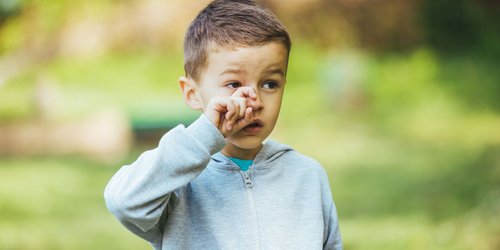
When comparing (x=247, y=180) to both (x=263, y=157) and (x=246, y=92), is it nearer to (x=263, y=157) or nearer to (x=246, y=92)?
(x=263, y=157)

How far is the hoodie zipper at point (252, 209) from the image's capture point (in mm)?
1672

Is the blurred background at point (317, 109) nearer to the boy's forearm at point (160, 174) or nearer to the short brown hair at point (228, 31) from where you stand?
A: the short brown hair at point (228, 31)

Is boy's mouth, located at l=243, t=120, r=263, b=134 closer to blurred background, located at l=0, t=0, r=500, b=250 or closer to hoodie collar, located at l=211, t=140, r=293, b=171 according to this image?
hoodie collar, located at l=211, t=140, r=293, b=171

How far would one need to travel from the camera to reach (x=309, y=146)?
186 inches

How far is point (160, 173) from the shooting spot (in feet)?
4.95

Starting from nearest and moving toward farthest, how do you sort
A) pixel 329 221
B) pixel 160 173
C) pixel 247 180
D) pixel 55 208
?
pixel 160 173
pixel 247 180
pixel 329 221
pixel 55 208

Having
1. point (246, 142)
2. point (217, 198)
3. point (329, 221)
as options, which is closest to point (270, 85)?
point (246, 142)

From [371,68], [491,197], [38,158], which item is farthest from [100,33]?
[491,197]

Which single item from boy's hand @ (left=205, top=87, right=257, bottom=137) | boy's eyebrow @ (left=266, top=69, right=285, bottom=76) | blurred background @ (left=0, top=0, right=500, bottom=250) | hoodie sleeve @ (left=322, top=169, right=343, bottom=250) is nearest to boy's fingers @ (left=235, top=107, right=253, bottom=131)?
boy's hand @ (left=205, top=87, right=257, bottom=137)

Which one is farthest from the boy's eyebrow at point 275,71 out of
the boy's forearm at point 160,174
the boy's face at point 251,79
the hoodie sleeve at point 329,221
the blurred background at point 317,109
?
the blurred background at point 317,109

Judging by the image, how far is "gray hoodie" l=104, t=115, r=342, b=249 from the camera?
1.52 metres

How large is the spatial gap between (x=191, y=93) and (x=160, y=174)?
0.30 m

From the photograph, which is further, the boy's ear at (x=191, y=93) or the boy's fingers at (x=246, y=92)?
the boy's ear at (x=191, y=93)

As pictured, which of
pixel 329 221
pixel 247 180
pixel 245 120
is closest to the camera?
pixel 245 120
